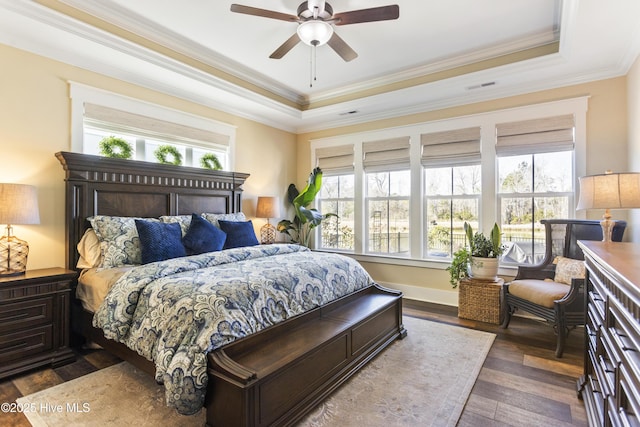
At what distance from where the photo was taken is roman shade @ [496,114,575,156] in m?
3.56

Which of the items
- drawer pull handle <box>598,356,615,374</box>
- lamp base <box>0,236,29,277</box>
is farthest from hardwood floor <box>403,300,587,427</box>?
lamp base <box>0,236,29,277</box>

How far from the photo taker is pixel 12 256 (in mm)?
2561

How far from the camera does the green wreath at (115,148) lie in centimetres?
336

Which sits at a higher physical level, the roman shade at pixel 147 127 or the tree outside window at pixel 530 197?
the roman shade at pixel 147 127

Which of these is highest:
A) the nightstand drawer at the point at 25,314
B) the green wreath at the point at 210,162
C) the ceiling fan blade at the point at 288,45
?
the ceiling fan blade at the point at 288,45

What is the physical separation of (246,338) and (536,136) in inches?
151

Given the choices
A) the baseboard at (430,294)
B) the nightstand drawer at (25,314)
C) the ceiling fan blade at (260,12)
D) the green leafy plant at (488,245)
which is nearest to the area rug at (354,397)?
the nightstand drawer at (25,314)

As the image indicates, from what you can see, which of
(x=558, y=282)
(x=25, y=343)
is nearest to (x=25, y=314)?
(x=25, y=343)

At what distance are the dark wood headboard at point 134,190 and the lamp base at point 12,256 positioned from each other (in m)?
0.38

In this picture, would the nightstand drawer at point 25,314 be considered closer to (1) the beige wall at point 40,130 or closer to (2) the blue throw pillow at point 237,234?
(1) the beige wall at point 40,130

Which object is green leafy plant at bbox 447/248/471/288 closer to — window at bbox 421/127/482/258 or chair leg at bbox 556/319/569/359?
window at bbox 421/127/482/258

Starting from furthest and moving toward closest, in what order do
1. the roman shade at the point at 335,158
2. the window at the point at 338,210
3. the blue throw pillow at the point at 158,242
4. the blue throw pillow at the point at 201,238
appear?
the window at the point at 338,210
the roman shade at the point at 335,158
the blue throw pillow at the point at 201,238
the blue throw pillow at the point at 158,242

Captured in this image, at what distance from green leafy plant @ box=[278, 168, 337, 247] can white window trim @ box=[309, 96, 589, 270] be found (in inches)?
24.2

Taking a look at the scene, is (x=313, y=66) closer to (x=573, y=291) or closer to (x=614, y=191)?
(x=614, y=191)
